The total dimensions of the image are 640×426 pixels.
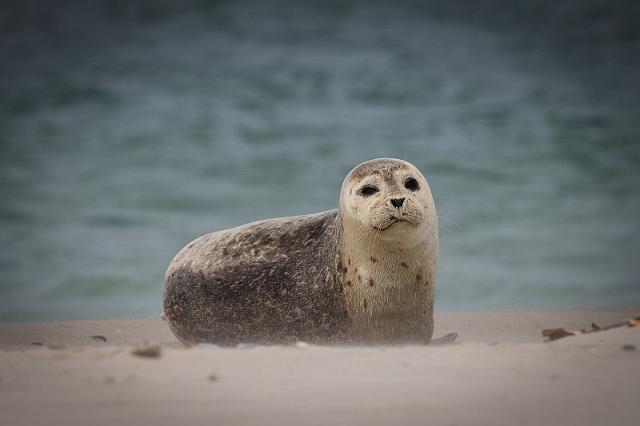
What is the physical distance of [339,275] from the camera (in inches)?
267

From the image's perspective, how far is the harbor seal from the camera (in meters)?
6.54

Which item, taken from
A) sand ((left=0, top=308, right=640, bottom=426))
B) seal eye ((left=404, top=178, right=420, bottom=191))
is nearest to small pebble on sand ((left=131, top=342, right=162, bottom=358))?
sand ((left=0, top=308, right=640, bottom=426))

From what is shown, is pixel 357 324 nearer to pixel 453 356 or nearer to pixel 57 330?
pixel 453 356

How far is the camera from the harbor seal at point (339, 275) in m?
6.54

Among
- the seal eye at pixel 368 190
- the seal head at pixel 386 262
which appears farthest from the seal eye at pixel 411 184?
the seal eye at pixel 368 190

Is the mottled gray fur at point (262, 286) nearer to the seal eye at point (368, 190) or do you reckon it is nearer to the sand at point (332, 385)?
the seal eye at point (368, 190)

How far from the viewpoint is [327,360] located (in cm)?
499

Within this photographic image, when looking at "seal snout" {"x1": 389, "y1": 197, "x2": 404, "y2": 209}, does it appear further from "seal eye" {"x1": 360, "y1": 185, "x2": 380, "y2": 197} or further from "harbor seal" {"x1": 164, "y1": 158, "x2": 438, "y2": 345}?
"seal eye" {"x1": 360, "y1": 185, "x2": 380, "y2": 197}

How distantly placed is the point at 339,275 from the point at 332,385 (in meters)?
2.38

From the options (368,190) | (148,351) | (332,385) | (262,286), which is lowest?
(332,385)

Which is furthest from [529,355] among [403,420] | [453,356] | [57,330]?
[57,330]

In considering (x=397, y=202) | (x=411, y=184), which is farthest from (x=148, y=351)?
(x=411, y=184)

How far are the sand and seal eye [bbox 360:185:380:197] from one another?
1.35 meters

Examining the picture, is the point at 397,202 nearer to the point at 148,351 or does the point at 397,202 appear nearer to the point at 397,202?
the point at 397,202
